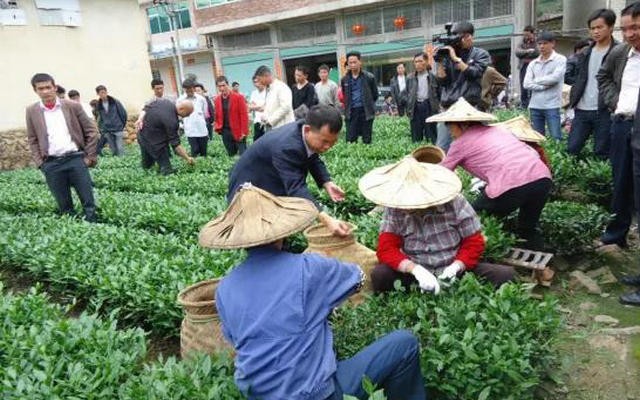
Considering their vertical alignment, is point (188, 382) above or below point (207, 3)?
below

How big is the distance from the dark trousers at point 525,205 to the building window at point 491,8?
1771cm

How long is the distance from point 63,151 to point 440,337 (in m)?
5.18

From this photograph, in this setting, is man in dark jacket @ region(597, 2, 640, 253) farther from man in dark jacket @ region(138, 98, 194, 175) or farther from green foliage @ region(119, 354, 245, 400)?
man in dark jacket @ region(138, 98, 194, 175)

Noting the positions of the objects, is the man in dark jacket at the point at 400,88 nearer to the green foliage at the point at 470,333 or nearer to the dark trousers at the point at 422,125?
the dark trousers at the point at 422,125

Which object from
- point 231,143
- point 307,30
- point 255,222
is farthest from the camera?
point 307,30

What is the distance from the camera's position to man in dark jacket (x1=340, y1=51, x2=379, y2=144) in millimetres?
9461

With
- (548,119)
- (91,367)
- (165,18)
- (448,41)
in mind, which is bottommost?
(91,367)

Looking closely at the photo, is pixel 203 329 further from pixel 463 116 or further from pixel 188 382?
pixel 463 116

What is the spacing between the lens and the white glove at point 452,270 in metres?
2.95

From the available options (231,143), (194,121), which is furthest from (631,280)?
(194,121)

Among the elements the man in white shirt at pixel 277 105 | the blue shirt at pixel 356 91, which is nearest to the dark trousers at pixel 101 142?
the man in white shirt at pixel 277 105

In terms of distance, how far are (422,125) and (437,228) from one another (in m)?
6.68

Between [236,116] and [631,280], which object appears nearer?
[631,280]

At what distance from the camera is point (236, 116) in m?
10.0
